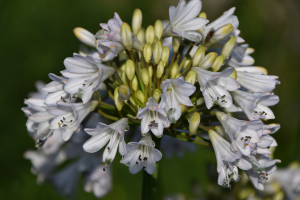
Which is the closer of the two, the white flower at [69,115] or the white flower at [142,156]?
the white flower at [142,156]

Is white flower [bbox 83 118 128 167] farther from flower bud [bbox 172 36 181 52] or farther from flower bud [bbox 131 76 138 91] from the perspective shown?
flower bud [bbox 172 36 181 52]

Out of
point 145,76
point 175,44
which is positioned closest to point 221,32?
point 175,44

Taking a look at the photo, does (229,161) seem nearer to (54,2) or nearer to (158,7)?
(54,2)

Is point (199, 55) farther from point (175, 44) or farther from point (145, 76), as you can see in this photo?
point (145, 76)

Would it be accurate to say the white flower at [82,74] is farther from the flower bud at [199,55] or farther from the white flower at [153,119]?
the flower bud at [199,55]

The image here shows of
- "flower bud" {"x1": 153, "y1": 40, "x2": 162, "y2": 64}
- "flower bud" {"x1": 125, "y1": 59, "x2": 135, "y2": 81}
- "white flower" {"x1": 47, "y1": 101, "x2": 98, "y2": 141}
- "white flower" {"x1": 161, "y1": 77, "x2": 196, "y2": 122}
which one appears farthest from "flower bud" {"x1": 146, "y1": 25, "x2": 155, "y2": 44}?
"white flower" {"x1": 47, "y1": 101, "x2": 98, "y2": 141}

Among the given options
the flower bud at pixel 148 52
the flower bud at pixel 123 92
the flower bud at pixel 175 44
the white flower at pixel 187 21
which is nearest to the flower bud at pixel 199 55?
the white flower at pixel 187 21
